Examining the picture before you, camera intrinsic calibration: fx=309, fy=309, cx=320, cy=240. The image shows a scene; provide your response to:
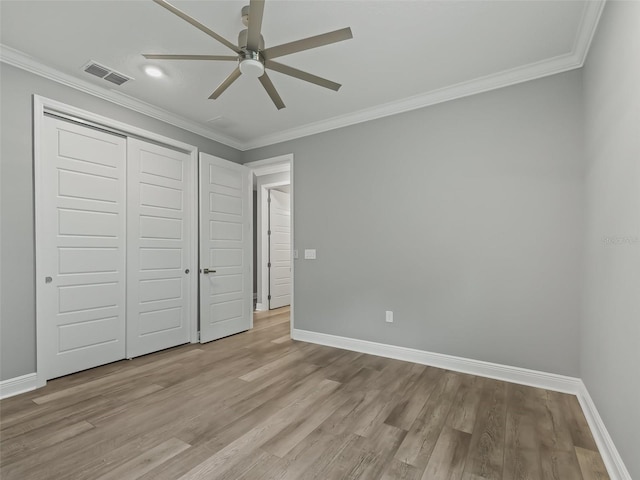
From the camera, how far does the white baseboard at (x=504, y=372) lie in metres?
1.79

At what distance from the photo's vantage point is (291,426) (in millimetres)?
2158

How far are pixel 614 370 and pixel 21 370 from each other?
4326 millimetres

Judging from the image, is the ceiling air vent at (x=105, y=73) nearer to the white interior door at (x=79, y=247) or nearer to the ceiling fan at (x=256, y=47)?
the white interior door at (x=79, y=247)

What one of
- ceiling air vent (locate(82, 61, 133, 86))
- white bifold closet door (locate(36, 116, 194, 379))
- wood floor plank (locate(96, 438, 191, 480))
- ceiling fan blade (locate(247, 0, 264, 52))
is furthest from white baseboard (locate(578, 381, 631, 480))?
ceiling air vent (locate(82, 61, 133, 86))

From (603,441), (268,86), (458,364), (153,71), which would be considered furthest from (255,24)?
(458,364)

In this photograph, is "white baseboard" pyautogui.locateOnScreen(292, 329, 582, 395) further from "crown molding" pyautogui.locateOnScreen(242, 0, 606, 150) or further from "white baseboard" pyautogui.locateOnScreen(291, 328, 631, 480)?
"crown molding" pyautogui.locateOnScreen(242, 0, 606, 150)

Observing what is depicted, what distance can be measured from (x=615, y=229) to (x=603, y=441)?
1.29m

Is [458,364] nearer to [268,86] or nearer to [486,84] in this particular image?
[486,84]

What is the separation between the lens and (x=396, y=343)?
349cm

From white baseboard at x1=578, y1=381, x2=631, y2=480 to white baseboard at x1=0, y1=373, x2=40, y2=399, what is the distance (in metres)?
4.18

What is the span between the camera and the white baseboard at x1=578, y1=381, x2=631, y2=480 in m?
Result: 1.61

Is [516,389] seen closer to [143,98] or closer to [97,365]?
[97,365]

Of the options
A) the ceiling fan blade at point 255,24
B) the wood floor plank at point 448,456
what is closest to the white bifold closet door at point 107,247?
the ceiling fan blade at point 255,24

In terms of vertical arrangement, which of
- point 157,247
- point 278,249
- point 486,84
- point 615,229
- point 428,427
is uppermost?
point 486,84
